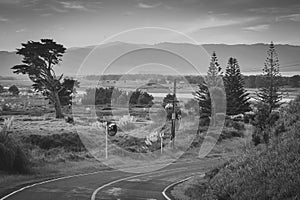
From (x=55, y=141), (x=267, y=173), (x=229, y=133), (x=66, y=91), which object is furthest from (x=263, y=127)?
(x=66, y=91)

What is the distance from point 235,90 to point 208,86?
268 inches

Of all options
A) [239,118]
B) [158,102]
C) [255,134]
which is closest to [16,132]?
[158,102]

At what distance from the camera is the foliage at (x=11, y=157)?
2223 centimetres

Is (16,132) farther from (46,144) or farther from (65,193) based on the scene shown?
(65,193)

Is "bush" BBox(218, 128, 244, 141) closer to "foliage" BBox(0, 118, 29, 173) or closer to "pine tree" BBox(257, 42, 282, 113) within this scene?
"pine tree" BBox(257, 42, 282, 113)

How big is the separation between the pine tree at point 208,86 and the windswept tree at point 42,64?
2331 centimetres

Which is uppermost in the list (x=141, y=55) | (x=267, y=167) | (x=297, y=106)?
(x=141, y=55)

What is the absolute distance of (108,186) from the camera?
64.8ft

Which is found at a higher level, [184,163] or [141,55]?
[141,55]

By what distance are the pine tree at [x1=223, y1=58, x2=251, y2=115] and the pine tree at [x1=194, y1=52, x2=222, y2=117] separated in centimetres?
200

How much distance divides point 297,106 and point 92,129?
26872mm

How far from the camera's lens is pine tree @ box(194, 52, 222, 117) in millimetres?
66625

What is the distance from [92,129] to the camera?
4241cm

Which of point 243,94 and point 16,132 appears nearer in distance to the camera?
point 16,132
